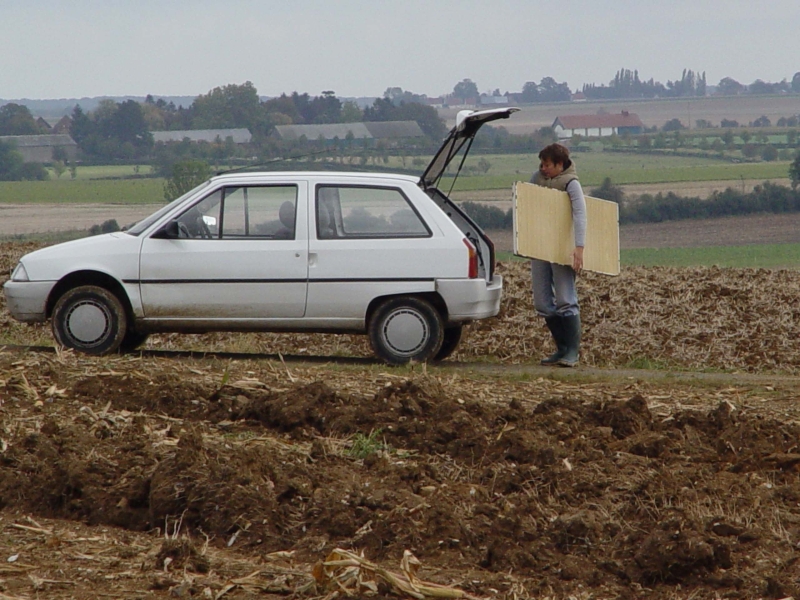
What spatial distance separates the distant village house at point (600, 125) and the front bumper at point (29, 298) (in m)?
79.6

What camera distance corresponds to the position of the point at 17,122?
70562 millimetres

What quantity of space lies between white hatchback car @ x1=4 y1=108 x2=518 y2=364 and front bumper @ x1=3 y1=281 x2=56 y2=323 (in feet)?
0.06

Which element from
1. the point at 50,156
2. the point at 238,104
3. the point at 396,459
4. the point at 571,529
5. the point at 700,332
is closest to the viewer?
the point at 571,529

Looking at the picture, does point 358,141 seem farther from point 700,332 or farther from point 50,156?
point 50,156

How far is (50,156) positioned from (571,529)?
56731 mm

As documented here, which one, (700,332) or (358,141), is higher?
(358,141)

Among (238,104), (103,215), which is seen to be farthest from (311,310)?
(238,104)

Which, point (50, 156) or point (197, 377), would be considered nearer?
point (197, 377)

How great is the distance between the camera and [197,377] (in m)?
9.54

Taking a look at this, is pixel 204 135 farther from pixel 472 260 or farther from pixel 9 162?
pixel 472 260

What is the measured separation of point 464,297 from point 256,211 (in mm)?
2031

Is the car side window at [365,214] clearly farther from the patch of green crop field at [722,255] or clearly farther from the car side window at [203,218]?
the patch of green crop field at [722,255]

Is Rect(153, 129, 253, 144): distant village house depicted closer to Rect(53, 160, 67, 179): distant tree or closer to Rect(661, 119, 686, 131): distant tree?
Rect(53, 160, 67, 179): distant tree

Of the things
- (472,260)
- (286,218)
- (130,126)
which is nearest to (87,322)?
(286,218)
